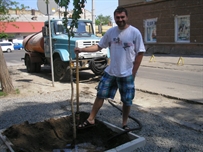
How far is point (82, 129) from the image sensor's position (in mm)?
4023

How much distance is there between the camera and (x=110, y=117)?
5012 mm

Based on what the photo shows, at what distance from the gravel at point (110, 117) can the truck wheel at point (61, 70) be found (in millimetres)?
2105

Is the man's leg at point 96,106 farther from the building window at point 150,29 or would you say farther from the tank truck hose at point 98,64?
the building window at point 150,29

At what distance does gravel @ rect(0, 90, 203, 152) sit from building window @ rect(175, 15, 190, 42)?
15577 mm

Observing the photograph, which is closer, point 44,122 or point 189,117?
point 44,122

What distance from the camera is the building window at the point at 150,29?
23.1 m

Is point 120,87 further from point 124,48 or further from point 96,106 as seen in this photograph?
point 124,48

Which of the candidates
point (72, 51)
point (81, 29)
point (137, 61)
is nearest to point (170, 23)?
point (81, 29)

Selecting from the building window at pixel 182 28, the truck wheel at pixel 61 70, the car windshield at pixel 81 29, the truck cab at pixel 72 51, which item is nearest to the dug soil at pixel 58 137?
the truck cab at pixel 72 51

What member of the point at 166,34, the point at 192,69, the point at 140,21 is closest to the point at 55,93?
the point at 192,69

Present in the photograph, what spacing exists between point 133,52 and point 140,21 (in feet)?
70.4

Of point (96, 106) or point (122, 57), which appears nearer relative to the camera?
point (122, 57)

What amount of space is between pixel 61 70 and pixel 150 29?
1560 centimetres

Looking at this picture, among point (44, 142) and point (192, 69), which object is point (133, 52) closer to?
point (44, 142)
